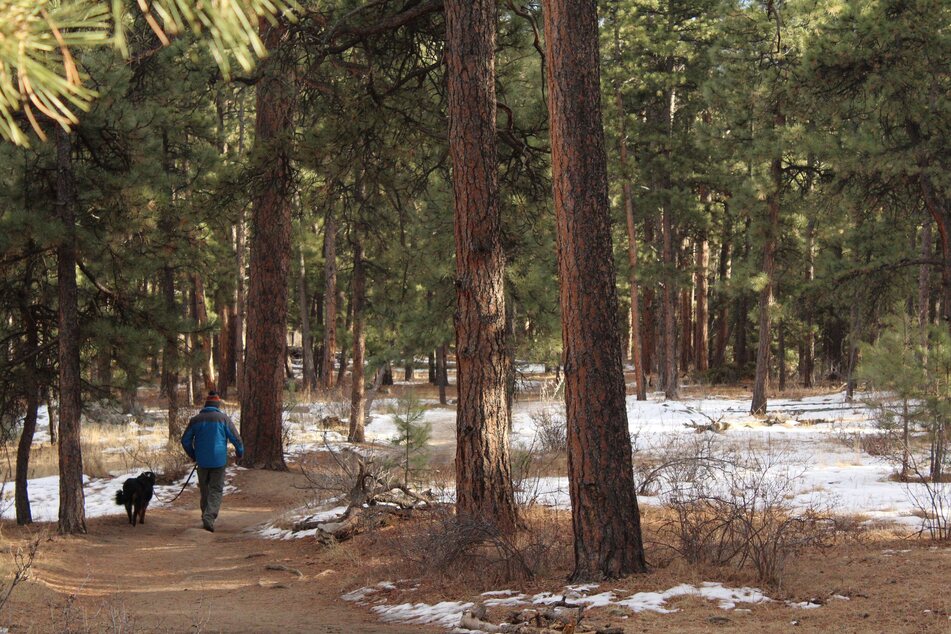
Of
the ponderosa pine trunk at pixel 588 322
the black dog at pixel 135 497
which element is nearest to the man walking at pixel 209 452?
the black dog at pixel 135 497

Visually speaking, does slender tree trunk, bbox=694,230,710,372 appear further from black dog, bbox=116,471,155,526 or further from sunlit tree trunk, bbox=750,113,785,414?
black dog, bbox=116,471,155,526

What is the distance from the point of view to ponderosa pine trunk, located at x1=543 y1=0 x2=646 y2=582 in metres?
6.71

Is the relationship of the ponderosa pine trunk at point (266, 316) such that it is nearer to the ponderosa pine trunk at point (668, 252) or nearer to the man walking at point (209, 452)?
the man walking at point (209, 452)

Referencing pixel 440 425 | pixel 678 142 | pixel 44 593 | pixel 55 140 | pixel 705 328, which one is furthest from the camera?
pixel 705 328

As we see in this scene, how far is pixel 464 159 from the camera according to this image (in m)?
8.74

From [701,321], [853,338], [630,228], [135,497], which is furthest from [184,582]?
[701,321]

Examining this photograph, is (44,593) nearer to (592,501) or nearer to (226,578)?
(226,578)

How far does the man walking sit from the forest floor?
418 mm

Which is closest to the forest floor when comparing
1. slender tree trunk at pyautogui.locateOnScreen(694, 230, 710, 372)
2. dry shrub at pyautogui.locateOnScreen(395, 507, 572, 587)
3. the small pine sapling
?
dry shrub at pyautogui.locateOnScreen(395, 507, 572, 587)

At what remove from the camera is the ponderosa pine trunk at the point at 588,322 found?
6.71 meters

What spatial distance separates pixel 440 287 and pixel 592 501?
14.7 meters

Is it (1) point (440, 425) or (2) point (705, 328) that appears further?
(2) point (705, 328)

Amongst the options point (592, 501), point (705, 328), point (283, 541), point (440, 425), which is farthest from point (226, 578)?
point (705, 328)

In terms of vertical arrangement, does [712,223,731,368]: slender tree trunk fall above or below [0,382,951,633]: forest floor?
above
